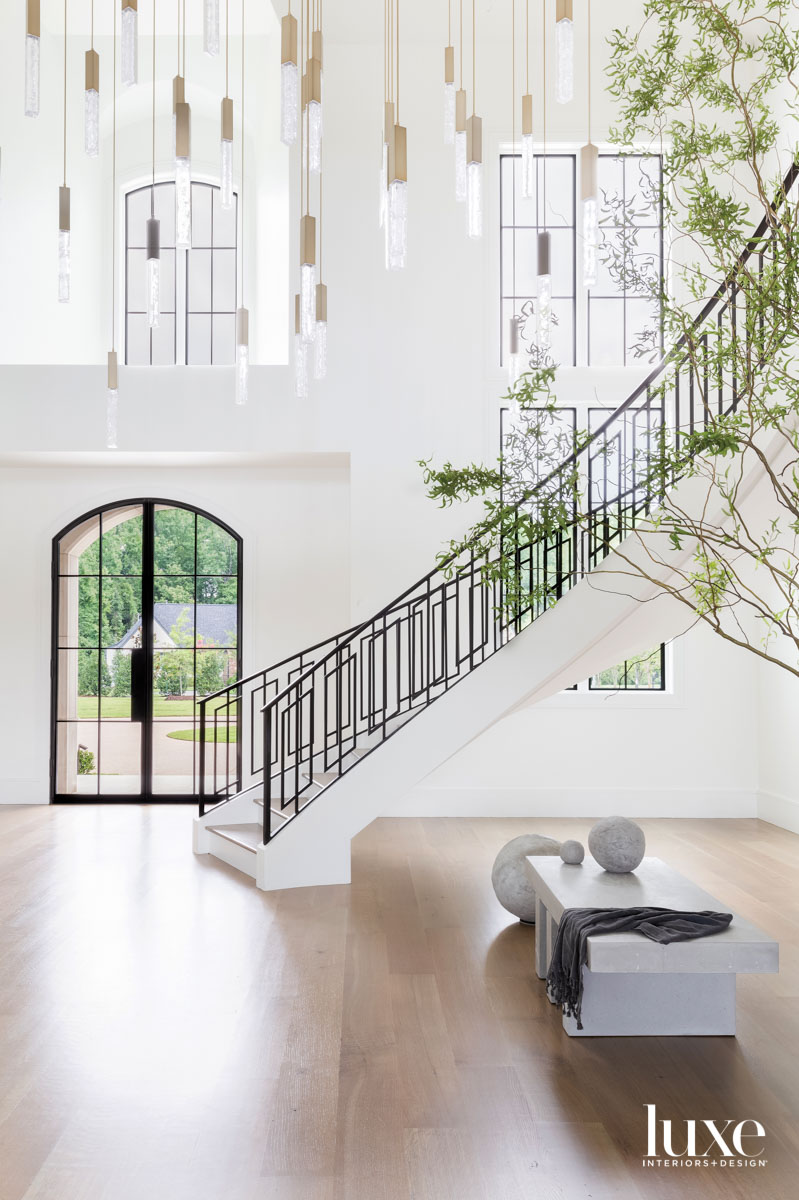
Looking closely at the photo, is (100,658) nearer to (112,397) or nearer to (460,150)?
(112,397)

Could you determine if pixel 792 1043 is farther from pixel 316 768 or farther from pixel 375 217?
pixel 375 217

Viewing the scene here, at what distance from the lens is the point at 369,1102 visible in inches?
128

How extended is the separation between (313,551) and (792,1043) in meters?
6.68

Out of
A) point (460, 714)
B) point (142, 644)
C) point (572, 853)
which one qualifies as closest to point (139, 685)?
point (142, 644)

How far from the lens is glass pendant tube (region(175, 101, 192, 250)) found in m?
3.96

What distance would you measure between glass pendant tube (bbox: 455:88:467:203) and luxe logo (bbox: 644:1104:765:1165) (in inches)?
150

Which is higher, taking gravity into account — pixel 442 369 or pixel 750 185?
pixel 750 185

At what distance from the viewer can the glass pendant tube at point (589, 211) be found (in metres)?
4.07

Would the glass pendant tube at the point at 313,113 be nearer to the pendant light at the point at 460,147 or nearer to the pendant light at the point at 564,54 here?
the pendant light at the point at 460,147

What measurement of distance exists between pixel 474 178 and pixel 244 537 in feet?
18.9

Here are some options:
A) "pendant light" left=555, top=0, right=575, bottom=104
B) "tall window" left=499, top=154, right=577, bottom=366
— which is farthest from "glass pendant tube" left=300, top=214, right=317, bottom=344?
"tall window" left=499, top=154, right=577, bottom=366

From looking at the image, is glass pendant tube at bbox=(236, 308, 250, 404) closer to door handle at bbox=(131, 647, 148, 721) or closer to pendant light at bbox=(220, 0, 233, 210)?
pendant light at bbox=(220, 0, 233, 210)

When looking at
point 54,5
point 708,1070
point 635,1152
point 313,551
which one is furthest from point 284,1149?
point 54,5

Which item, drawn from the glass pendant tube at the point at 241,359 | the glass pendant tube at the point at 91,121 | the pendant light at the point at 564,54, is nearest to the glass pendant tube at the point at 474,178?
the pendant light at the point at 564,54
